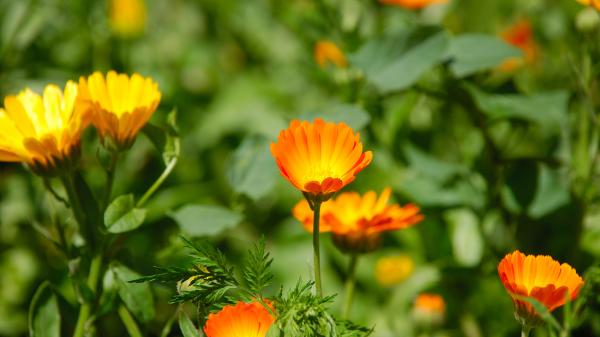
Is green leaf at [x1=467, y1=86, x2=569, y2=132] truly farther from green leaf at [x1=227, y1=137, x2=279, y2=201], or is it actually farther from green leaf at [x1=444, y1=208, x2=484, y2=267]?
green leaf at [x1=227, y1=137, x2=279, y2=201]

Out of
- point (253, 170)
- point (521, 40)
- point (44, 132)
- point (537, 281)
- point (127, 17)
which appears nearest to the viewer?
point (537, 281)

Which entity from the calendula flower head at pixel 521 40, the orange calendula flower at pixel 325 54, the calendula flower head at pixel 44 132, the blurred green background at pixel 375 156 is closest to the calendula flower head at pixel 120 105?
the calendula flower head at pixel 44 132

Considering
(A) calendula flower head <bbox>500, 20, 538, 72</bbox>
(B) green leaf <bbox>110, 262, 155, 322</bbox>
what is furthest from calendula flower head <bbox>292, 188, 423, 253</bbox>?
(A) calendula flower head <bbox>500, 20, 538, 72</bbox>

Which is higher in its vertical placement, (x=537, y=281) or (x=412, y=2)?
(x=412, y=2)

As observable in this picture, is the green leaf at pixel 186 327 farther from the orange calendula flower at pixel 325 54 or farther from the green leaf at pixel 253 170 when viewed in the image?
the orange calendula flower at pixel 325 54

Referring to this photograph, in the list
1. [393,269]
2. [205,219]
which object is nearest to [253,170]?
[205,219]

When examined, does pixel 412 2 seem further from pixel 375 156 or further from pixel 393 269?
pixel 393 269

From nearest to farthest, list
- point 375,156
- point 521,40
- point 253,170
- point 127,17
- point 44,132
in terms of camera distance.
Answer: point 44,132, point 253,170, point 375,156, point 521,40, point 127,17

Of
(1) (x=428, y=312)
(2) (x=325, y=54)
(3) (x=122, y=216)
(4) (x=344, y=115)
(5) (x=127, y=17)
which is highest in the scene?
(5) (x=127, y=17)
